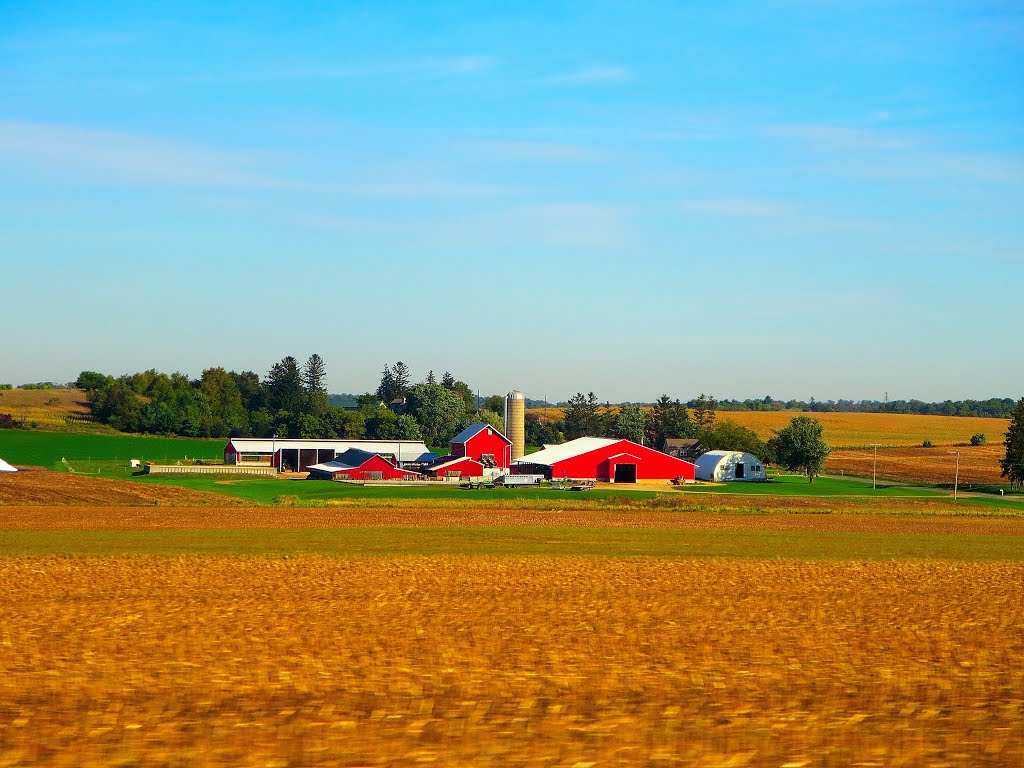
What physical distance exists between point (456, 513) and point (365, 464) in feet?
146

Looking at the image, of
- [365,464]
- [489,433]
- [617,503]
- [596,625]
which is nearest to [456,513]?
[617,503]

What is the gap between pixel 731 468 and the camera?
108 meters

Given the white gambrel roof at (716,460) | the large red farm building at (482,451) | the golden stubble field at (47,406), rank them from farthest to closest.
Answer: the golden stubble field at (47,406) → the large red farm building at (482,451) → the white gambrel roof at (716,460)

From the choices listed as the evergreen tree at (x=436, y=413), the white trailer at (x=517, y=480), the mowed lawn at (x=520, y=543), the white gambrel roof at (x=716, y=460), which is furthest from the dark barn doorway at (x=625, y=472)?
the evergreen tree at (x=436, y=413)

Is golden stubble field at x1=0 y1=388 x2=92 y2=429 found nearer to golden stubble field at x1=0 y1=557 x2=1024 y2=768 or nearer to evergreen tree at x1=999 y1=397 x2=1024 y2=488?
evergreen tree at x1=999 y1=397 x2=1024 y2=488

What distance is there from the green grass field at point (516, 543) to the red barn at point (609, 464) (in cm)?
4744

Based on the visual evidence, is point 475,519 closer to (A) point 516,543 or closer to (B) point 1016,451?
(A) point 516,543

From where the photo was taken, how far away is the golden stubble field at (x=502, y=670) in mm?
13312

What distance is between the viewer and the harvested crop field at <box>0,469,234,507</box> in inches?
2486

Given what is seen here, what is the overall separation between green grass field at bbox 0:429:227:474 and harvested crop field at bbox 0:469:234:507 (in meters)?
45.1

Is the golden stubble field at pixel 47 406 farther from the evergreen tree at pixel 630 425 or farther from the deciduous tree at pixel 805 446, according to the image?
the deciduous tree at pixel 805 446

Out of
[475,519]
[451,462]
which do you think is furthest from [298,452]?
[475,519]

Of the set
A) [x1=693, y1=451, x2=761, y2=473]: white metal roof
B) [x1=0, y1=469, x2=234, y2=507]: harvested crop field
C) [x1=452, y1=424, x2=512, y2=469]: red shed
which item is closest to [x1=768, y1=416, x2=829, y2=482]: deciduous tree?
[x1=693, y1=451, x2=761, y2=473]: white metal roof

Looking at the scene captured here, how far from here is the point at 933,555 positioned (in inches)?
1644
